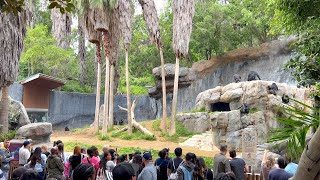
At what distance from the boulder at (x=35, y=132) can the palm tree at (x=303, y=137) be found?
1674cm

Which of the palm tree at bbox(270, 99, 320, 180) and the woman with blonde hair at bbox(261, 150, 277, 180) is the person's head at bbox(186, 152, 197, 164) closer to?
the woman with blonde hair at bbox(261, 150, 277, 180)

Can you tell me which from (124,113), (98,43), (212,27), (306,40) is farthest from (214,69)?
(306,40)

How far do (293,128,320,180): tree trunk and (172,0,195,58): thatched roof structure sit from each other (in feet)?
70.7

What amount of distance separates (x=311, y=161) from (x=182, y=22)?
71.2 feet

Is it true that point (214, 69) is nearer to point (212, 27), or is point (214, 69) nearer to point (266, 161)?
point (212, 27)

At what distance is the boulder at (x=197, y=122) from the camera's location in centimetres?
2495

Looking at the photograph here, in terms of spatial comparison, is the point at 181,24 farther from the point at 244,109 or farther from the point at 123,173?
the point at 123,173

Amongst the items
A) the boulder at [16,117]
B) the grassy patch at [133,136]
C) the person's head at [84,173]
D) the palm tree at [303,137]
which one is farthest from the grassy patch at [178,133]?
the palm tree at [303,137]

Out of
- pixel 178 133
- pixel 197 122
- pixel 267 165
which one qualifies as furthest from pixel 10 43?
pixel 197 122

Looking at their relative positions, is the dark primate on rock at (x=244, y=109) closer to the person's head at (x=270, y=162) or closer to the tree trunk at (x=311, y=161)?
the person's head at (x=270, y=162)

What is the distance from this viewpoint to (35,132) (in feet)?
58.7

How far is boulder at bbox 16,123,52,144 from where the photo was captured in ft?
58.0

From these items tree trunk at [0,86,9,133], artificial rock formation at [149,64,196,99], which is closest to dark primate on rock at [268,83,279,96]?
artificial rock formation at [149,64,196,99]

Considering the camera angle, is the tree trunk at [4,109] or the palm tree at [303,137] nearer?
the palm tree at [303,137]
